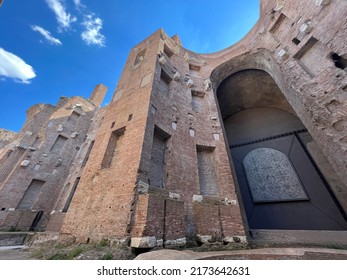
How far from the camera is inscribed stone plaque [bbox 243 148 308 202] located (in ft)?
28.0

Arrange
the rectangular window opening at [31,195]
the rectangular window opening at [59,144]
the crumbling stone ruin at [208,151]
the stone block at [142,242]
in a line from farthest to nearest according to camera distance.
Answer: the rectangular window opening at [59,144] < the rectangular window opening at [31,195] < the crumbling stone ruin at [208,151] < the stone block at [142,242]

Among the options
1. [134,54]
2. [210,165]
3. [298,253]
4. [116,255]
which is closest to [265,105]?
[210,165]

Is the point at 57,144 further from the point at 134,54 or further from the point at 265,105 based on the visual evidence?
the point at 265,105

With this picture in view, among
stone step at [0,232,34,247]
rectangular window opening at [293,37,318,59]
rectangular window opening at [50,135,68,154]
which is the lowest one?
stone step at [0,232,34,247]

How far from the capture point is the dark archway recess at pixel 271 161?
7.79 metres

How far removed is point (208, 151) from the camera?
7559 millimetres

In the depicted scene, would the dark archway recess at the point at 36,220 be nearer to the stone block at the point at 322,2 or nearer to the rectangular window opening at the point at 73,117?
the rectangular window opening at the point at 73,117

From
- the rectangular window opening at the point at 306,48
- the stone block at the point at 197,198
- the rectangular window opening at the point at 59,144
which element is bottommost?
the stone block at the point at 197,198

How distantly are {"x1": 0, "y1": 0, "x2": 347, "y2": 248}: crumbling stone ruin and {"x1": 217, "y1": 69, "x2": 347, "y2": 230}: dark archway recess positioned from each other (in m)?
0.06

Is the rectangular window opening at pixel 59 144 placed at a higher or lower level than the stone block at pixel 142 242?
higher

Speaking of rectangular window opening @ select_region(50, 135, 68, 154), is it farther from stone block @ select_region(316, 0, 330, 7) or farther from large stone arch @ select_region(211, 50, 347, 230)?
stone block @ select_region(316, 0, 330, 7)

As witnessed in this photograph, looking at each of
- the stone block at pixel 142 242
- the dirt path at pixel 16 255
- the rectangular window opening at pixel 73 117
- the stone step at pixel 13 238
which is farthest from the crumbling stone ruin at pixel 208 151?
the stone step at pixel 13 238

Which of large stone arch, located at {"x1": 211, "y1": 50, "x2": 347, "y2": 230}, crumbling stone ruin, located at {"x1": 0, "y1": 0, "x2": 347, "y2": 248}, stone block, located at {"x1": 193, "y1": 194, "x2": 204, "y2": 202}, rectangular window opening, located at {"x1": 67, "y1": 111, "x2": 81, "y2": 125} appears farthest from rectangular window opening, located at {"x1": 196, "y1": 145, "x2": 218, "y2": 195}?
rectangular window opening, located at {"x1": 67, "y1": 111, "x2": 81, "y2": 125}
